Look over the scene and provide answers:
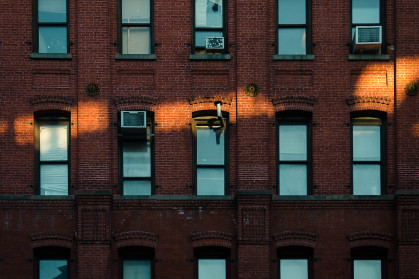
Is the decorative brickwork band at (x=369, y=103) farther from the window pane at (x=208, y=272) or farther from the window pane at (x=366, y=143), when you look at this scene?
the window pane at (x=208, y=272)

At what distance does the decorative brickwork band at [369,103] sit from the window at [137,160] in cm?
567

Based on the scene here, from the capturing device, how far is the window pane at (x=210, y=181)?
18688 millimetres

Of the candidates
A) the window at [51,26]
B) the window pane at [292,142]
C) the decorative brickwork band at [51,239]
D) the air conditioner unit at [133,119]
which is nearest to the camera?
the decorative brickwork band at [51,239]

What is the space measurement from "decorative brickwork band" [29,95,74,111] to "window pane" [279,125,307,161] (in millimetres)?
6040

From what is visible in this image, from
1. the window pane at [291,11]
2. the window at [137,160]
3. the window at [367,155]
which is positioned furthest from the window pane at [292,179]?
the window pane at [291,11]

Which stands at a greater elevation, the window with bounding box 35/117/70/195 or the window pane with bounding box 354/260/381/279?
the window with bounding box 35/117/70/195

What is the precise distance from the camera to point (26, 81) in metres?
18.7

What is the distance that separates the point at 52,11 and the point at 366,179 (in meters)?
10.2

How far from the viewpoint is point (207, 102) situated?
18.7 m

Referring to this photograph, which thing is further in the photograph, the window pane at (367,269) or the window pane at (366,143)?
the window pane at (366,143)

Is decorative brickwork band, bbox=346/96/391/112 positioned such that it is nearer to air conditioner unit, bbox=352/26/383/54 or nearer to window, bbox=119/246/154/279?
air conditioner unit, bbox=352/26/383/54

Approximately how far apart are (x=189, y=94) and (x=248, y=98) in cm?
166

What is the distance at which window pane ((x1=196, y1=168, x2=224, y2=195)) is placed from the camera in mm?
18688

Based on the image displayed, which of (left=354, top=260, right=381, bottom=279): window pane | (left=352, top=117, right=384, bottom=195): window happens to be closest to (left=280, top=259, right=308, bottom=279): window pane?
(left=354, top=260, right=381, bottom=279): window pane
